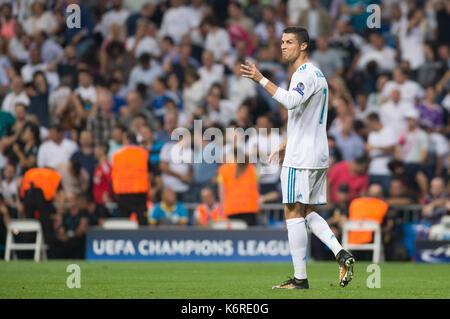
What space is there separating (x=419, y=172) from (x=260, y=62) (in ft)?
14.4

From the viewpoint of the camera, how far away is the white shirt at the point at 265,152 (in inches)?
725

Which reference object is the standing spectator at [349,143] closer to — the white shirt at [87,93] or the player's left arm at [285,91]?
the white shirt at [87,93]

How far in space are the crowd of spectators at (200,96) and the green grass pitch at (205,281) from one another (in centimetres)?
257

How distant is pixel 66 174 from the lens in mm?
19562

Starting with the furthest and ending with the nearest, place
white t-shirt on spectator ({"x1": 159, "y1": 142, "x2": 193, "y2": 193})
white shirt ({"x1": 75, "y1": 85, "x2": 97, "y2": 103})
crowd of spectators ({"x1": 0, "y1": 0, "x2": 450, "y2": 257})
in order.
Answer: white shirt ({"x1": 75, "y1": 85, "x2": 97, "y2": 103})
white t-shirt on spectator ({"x1": 159, "y1": 142, "x2": 193, "y2": 193})
crowd of spectators ({"x1": 0, "y1": 0, "x2": 450, "y2": 257})

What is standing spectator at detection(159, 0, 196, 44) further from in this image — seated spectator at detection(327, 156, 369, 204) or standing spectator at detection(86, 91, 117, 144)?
seated spectator at detection(327, 156, 369, 204)

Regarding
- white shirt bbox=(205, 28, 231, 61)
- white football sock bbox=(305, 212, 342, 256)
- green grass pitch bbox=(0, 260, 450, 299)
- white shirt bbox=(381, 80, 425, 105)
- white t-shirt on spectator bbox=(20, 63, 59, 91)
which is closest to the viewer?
green grass pitch bbox=(0, 260, 450, 299)

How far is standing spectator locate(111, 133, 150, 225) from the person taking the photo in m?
18.0

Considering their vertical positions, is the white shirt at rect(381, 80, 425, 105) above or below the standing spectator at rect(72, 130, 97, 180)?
above

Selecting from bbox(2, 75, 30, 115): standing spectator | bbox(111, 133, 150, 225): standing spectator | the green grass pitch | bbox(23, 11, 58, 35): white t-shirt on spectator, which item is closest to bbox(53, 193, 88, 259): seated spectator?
bbox(111, 133, 150, 225): standing spectator

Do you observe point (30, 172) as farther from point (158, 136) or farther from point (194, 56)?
point (194, 56)

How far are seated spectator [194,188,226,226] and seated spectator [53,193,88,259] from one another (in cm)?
203

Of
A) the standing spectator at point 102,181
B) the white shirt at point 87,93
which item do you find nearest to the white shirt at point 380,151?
the standing spectator at point 102,181

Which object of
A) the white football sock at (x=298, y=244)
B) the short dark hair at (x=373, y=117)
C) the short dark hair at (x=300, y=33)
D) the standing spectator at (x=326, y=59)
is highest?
the standing spectator at (x=326, y=59)
